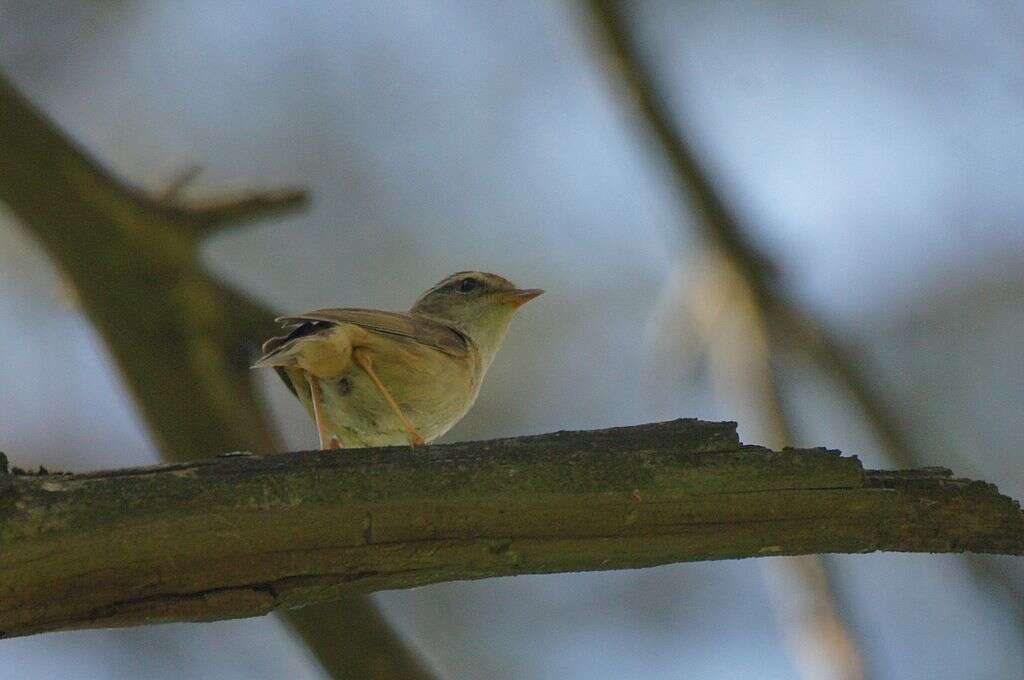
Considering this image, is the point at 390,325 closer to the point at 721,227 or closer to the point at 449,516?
the point at 721,227

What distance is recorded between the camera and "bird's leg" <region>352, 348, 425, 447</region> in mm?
5465

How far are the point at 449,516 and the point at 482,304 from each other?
3929mm

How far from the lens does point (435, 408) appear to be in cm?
579

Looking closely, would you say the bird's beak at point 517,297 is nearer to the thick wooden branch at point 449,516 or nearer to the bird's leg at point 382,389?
the bird's leg at point 382,389

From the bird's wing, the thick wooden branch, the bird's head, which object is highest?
the bird's head

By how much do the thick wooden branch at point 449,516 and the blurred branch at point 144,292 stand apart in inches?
96.1

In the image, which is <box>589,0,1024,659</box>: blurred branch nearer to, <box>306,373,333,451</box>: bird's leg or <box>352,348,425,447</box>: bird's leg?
<box>352,348,425,447</box>: bird's leg

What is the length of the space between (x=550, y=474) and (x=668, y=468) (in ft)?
1.22

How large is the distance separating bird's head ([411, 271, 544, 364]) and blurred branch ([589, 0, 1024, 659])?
46.2 inches

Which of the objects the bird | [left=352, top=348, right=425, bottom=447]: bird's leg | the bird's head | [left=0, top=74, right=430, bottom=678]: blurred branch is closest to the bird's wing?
the bird

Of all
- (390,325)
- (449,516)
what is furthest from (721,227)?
(449,516)

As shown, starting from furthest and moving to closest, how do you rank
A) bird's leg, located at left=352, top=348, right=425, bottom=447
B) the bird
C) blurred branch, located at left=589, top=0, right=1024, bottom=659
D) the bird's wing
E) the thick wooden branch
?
blurred branch, located at left=589, top=0, right=1024, bottom=659 < bird's leg, located at left=352, top=348, right=425, bottom=447 < the bird < the bird's wing < the thick wooden branch

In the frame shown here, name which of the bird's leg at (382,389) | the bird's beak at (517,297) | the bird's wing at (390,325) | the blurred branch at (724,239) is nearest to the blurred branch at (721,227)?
the blurred branch at (724,239)

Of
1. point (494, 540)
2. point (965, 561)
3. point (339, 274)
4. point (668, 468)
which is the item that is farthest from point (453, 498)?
point (339, 274)
